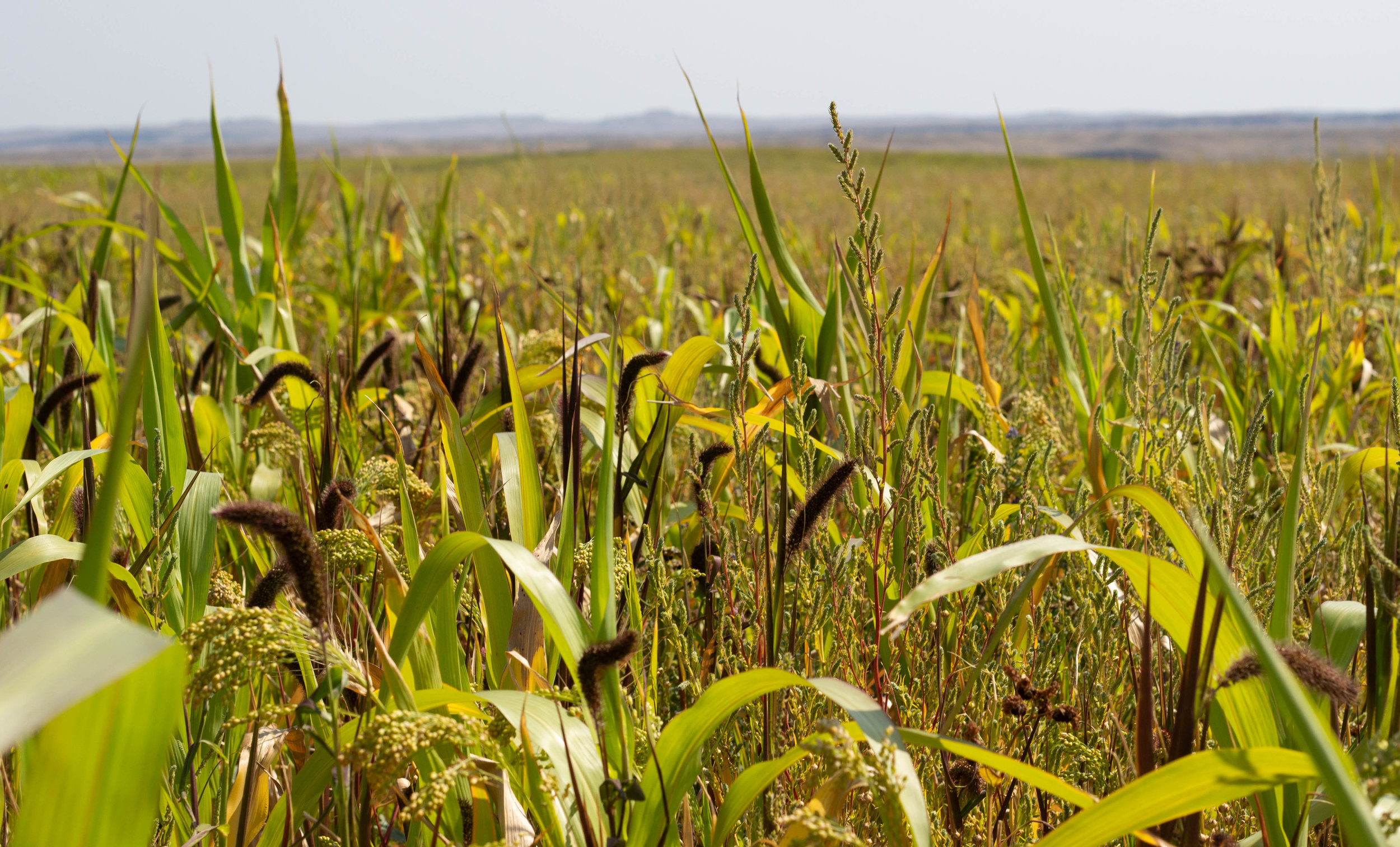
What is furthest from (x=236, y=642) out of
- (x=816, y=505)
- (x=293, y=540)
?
(x=816, y=505)

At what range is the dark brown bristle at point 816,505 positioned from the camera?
3.13 feet

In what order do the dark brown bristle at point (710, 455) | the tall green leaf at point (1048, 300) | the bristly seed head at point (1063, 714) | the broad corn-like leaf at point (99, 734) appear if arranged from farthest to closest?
1. the tall green leaf at point (1048, 300)
2. the dark brown bristle at point (710, 455)
3. the bristly seed head at point (1063, 714)
4. the broad corn-like leaf at point (99, 734)

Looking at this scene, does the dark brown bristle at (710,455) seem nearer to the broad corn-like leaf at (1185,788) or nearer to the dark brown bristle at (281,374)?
the dark brown bristle at (281,374)

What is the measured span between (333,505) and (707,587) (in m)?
0.59

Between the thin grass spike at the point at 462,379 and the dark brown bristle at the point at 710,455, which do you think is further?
the thin grass spike at the point at 462,379

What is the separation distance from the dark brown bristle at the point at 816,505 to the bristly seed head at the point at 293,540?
1.59 feet

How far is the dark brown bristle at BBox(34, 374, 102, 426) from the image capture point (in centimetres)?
154

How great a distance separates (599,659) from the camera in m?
0.70

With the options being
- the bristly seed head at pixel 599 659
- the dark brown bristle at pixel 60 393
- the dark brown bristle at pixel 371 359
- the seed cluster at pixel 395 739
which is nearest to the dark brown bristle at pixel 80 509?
the dark brown bristle at pixel 60 393

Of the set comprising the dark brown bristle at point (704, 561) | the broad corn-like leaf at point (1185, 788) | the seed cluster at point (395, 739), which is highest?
the seed cluster at point (395, 739)

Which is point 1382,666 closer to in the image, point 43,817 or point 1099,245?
point 43,817

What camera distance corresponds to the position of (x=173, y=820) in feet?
3.32

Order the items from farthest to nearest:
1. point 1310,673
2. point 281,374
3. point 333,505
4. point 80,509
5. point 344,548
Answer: point 281,374 → point 80,509 → point 333,505 → point 344,548 → point 1310,673

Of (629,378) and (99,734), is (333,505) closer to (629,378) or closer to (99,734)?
(629,378)
